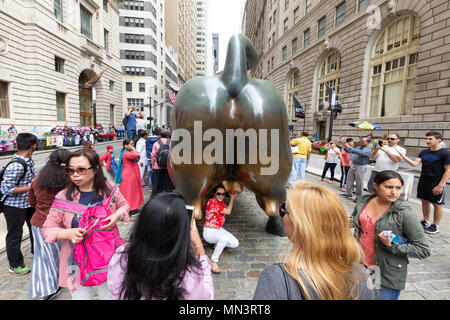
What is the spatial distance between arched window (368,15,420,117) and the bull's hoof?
15643 mm

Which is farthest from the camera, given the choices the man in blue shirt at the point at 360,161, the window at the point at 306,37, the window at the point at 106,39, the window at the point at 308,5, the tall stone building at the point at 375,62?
the window at the point at 106,39

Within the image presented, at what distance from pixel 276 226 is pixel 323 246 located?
9.49 feet

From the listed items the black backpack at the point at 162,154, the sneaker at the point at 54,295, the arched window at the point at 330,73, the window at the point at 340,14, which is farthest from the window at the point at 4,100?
the window at the point at 340,14

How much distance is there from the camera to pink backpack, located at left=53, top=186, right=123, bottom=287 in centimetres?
167

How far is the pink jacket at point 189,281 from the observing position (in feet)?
3.90

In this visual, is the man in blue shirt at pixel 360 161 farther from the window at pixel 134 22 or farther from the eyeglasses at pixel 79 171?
the window at pixel 134 22

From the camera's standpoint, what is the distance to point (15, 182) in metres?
2.49

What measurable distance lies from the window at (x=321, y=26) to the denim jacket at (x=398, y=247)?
2359 cm

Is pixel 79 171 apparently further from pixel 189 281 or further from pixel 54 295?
pixel 54 295

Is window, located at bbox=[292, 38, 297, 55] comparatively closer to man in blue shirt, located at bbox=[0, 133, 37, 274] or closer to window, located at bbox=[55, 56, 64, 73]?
window, located at bbox=[55, 56, 64, 73]

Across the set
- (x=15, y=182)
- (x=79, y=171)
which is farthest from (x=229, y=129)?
(x=15, y=182)

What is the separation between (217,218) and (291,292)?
6.98 ft

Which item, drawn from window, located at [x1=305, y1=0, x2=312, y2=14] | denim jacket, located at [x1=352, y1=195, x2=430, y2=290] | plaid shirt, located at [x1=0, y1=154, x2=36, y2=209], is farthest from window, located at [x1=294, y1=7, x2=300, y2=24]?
plaid shirt, located at [x1=0, y1=154, x2=36, y2=209]

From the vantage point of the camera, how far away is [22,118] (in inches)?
596
